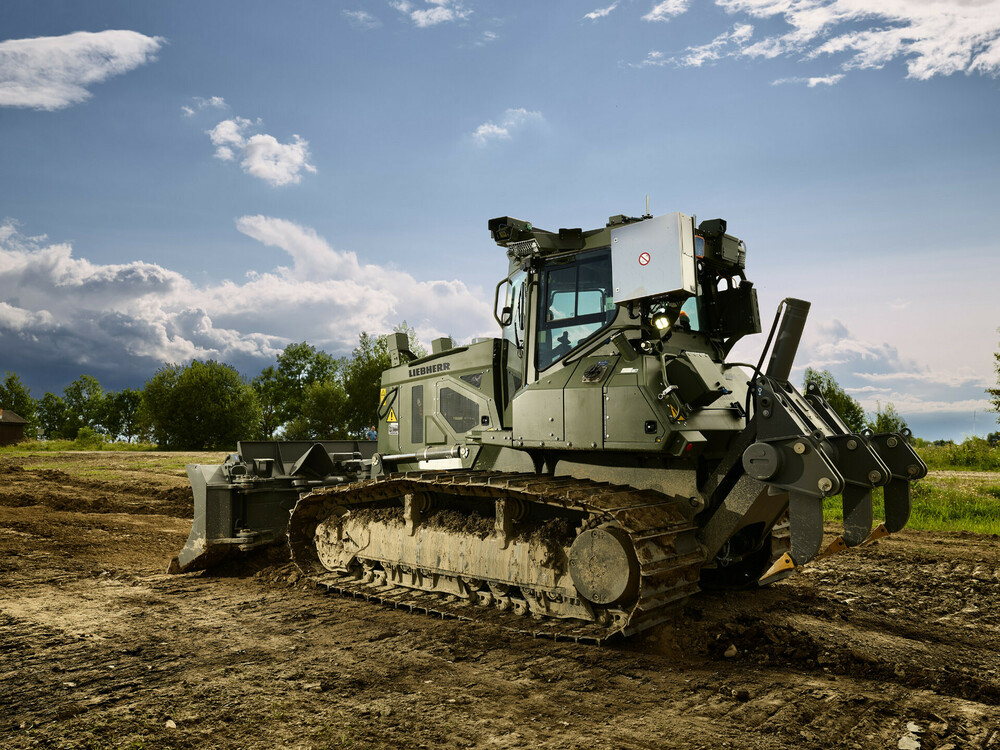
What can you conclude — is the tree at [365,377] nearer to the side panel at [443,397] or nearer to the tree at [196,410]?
the tree at [196,410]

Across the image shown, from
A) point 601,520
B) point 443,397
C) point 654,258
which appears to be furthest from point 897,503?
point 443,397

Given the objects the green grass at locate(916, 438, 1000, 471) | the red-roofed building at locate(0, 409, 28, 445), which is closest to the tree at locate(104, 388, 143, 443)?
the red-roofed building at locate(0, 409, 28, 445)

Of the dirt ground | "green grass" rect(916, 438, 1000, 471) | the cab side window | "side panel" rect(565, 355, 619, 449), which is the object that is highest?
the cab side window

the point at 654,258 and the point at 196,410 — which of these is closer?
the point at 654,258

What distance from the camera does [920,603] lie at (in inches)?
298

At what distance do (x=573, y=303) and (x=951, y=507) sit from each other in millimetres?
11957

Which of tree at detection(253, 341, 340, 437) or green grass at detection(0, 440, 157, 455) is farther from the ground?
tree at detection(253, 341, 340, 437)

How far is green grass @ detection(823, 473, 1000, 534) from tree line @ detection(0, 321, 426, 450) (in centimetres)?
2686

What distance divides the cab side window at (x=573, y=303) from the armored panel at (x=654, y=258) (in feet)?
0.78

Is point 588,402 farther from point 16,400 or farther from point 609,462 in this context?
point 16,400

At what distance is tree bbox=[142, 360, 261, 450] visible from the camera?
200 feet

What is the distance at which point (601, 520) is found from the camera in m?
5.82

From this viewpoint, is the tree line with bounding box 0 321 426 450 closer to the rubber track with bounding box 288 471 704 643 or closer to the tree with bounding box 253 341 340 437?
the tree with bounding box 253 341 340 437

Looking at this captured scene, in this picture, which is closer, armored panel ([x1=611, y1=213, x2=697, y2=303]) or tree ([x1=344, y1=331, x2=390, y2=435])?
armored panel ([x1=611, y1=213, x2=697, y2=303])
